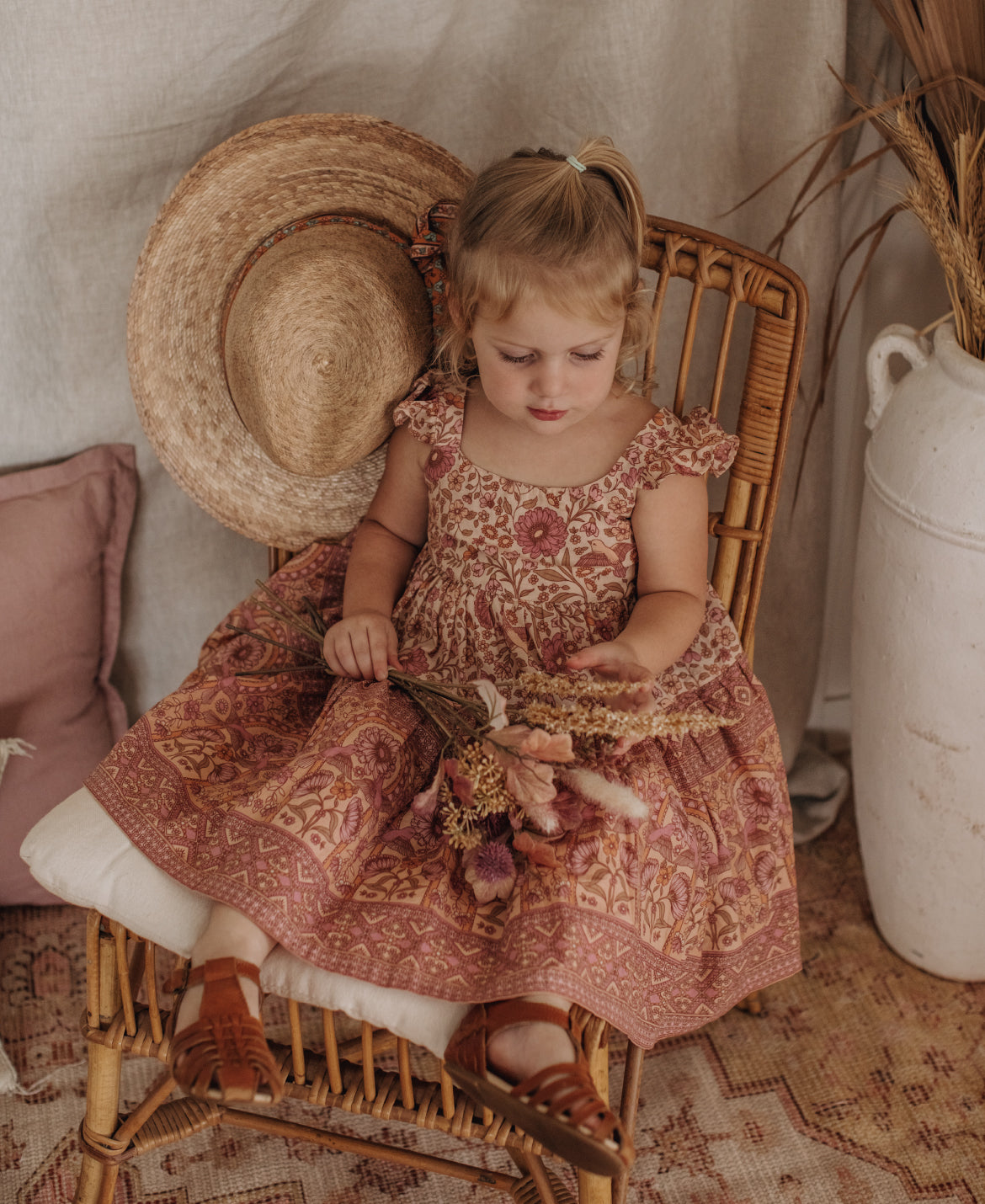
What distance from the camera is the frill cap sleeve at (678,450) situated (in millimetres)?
1255

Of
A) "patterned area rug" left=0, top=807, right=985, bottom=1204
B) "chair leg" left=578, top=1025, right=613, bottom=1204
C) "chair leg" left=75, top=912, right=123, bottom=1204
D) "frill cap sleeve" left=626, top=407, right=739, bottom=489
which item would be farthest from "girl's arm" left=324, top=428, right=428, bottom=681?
"patterned area rug" left=0, top=807, right=985, bottom=1204

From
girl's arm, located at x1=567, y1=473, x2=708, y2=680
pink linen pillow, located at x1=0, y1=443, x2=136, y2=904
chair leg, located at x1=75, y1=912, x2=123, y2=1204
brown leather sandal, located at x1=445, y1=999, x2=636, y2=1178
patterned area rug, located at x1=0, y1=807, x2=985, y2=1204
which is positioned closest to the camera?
brown leather sandal, located at x1=445, y1=999, x2=636, y2=1178

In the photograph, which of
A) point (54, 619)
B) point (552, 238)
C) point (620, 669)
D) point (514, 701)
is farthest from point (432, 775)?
point (54, 619)

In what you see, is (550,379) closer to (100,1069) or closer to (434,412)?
(434,412)

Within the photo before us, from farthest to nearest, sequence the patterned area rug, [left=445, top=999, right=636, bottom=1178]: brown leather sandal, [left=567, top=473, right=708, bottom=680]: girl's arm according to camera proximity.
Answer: the patterned area rug < [left=567, top=473, right=708, bottom=680]: girl's arm < [left=445, top=999, right=636, bottom=1178]: brown leather sandal

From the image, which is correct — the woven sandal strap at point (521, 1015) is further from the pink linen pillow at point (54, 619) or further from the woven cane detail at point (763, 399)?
the pink linen pillow at point (54, 619)

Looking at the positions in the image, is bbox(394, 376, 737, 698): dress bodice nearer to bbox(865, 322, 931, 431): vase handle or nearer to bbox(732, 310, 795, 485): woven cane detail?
bbox(732, 310, 795, 485): woven cane detail

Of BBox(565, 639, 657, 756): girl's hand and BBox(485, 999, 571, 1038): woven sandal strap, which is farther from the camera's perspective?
BBox(565, 639, 657, 756): girl's hand

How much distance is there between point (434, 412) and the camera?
132cm

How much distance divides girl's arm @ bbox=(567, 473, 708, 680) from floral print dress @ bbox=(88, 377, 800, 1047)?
20 millimetres

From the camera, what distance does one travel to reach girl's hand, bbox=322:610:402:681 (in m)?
1.22

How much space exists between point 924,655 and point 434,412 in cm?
67

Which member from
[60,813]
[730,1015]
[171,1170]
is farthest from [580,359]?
[171,1170]

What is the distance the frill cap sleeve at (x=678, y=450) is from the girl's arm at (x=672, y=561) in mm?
13
